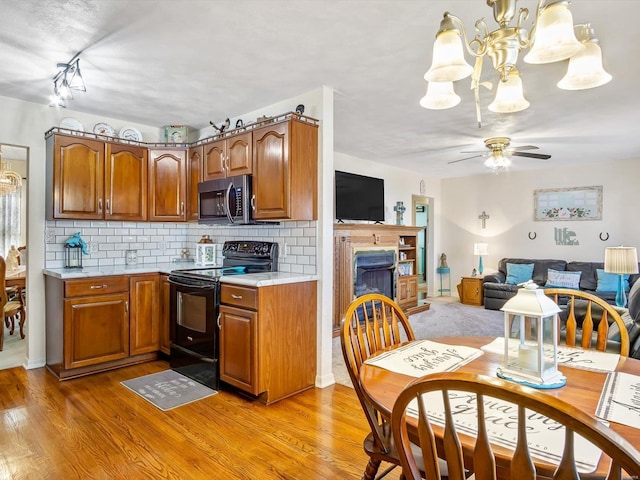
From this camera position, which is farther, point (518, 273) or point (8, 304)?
point (518, 273)

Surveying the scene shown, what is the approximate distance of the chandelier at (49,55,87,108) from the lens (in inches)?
106

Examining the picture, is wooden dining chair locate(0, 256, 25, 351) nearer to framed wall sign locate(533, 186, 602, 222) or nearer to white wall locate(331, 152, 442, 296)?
white wall locate(331, 152, 442, 296)

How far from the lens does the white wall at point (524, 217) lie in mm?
6109

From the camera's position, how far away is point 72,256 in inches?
149

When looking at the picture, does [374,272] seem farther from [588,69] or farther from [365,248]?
[588,69]

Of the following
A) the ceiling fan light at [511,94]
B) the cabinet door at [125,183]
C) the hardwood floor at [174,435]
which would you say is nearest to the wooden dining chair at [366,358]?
the hardwood floor at [174,435]

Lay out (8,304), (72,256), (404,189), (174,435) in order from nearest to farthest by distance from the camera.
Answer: (174,435) < (72,256) < (8,304) < (404,189)

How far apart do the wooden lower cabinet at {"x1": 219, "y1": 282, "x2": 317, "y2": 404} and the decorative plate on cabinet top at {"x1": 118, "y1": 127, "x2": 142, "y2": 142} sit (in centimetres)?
216

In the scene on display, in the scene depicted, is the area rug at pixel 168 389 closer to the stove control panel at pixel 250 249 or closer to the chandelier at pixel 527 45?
the stove control panel at pixel 250 249

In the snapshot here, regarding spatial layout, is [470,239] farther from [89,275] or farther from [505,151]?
[89,275]

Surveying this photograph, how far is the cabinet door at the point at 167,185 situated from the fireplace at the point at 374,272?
2.32 metres

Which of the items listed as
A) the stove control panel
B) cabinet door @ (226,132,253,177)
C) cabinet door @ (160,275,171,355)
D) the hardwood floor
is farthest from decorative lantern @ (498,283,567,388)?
cabinet door @ (160,275,171,355)

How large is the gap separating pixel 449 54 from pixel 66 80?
2.80 m

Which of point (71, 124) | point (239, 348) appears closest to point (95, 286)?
point (239, 348)
